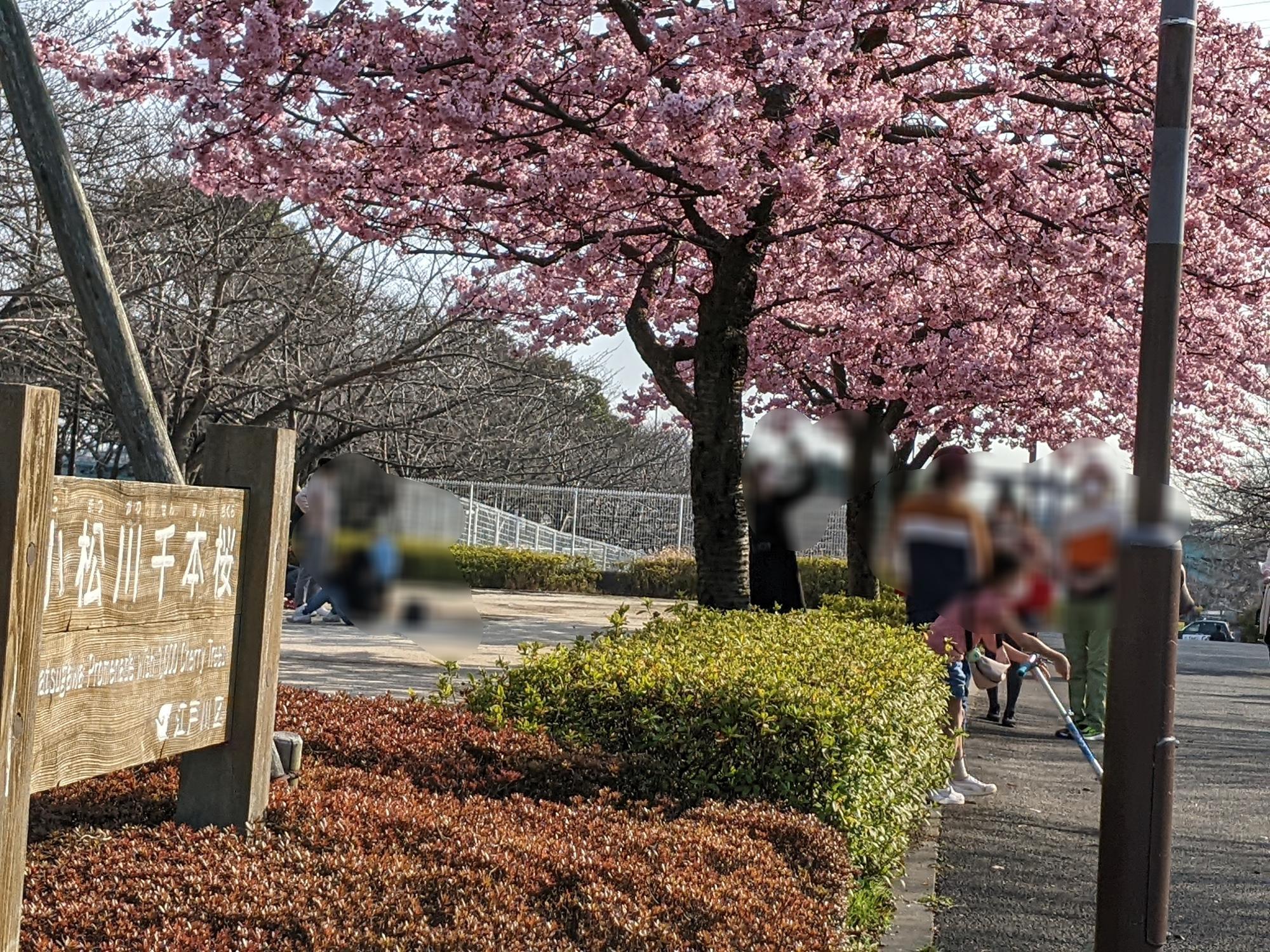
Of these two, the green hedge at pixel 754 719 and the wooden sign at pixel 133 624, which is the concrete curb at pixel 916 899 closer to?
the green hedge at pixel 754 719

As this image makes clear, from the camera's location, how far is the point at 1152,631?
16.4 ft

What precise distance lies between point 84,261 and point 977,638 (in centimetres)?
495

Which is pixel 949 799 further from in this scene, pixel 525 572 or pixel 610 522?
pixel 610 522

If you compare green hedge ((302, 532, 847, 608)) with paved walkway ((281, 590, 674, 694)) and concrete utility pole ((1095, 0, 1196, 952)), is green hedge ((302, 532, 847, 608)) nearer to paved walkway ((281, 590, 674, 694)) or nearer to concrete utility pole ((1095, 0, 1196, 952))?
paved walkway ((281, 590, 674, 694))

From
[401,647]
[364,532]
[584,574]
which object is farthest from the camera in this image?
[584,574]

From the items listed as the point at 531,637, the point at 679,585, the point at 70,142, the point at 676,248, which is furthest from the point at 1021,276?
the point at 679,585

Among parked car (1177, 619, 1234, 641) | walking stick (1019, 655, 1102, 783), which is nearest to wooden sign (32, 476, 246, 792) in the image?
walking stick (1019, 655, 1102, 783)

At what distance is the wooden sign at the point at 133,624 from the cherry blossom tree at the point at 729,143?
547 centimetres

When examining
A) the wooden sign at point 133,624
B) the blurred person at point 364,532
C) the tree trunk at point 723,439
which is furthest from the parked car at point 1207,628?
the blurred person at point 364,532

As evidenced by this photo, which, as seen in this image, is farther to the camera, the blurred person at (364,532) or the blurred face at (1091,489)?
the blurred face at (1091,489)

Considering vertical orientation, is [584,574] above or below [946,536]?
below

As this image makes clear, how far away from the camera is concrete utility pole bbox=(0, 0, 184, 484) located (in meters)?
6.21

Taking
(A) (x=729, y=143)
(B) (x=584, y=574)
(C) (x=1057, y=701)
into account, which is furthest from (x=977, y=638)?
(B) (x=584, y=574)

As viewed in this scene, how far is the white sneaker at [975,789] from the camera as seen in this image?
8695 mm
